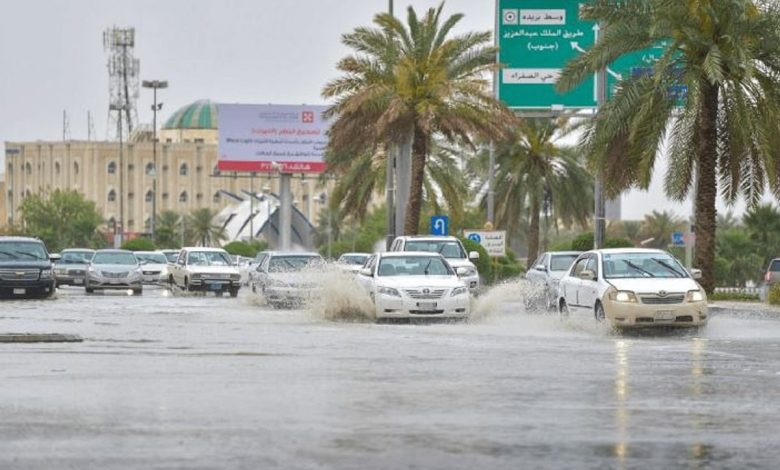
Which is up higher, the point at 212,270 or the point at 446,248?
the point at 446,248

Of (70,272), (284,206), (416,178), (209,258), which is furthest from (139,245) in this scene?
(416,178)

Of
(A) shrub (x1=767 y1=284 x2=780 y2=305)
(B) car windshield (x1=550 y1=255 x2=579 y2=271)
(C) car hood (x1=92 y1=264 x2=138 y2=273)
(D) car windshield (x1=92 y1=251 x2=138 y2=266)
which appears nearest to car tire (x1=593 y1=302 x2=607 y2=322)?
(B) car windshield (x1=550 y1=255 x2=579 y2=271)

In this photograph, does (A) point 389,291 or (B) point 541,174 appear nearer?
(A) point 389,291

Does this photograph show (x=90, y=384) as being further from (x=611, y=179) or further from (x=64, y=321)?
(x=611, y=179)

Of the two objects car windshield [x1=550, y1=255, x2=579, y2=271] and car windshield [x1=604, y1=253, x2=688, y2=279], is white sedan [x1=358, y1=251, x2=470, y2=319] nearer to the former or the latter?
car windshield [x1=604, y1=253, x2=688, y2=279]

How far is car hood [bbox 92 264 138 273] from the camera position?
171ft

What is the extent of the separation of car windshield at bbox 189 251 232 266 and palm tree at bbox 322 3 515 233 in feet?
16.8

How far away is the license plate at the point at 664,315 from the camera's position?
26172 millimetres

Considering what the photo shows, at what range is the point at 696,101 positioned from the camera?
37.1 m

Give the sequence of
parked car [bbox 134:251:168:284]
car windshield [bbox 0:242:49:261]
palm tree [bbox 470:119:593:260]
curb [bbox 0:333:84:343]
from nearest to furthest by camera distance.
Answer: curb [bbox 0:333:84:343], car windshield [bbox 0:242:49:261], parked car [bbox 134:251:168:284], palm tree [bbox 470:119:593:260]

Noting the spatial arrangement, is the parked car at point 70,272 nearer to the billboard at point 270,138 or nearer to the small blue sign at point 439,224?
the small blue sign at point 439,224

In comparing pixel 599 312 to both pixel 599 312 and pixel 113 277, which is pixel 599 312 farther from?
pixel 113 277

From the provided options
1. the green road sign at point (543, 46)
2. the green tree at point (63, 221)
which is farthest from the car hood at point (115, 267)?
the green tree at point (63, 221)

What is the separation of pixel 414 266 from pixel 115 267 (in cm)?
2202
